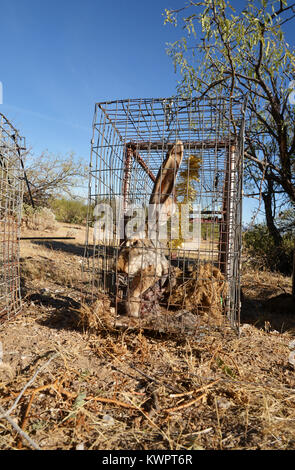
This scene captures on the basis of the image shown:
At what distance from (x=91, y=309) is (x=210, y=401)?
1369 mm

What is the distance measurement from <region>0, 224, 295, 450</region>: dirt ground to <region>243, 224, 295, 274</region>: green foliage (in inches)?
153

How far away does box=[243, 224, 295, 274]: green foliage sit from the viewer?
6.92 metres

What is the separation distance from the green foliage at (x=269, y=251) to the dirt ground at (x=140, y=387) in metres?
3.89

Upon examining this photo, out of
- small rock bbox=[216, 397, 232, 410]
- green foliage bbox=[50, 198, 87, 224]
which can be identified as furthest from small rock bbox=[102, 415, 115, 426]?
green foliage bbox=[50, 198, 87, 224]

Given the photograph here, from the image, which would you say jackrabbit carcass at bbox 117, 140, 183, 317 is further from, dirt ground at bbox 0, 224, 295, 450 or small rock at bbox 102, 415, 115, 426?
small rock at bbox 102, 415, 115, 426

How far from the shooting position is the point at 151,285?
2.98 metres

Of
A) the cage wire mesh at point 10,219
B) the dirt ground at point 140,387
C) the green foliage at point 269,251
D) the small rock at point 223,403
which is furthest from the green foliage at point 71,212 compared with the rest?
the small rock at point 223,403

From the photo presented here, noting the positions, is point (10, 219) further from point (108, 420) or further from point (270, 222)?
point (270, 222)

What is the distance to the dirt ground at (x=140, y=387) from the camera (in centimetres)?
163

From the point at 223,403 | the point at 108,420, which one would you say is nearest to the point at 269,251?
the point at 223,403

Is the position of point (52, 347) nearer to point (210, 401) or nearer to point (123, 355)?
point (123, 355)

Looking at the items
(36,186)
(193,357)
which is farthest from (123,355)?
(36,186)
